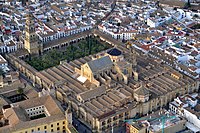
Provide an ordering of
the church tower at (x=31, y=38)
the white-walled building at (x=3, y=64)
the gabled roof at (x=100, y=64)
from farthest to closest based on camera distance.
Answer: the church tower at (x=31, y=38) → the white-walled building at (x=3, y=64) → the gabled roof at (x=100, y=64)

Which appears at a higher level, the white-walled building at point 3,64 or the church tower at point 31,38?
the church tower at point 31,38

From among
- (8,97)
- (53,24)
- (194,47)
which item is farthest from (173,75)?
(53,24)

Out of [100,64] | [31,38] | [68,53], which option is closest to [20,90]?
[100,64]

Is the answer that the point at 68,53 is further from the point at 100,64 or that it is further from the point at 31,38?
the point at 100,64

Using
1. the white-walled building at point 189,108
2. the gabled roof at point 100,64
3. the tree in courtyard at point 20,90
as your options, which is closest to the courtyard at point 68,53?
the tree in courtyard at point 20,90

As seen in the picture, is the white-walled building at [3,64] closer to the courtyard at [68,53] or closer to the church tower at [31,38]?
the courtyard at [68,53]

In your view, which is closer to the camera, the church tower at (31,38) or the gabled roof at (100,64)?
the gabled roof at (100,64)

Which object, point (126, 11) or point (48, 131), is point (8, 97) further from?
point (126, 11)
